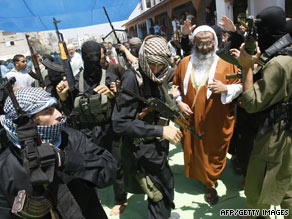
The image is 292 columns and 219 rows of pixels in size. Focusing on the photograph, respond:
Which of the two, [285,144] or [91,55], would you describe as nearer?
[285,144]

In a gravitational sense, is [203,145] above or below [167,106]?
below

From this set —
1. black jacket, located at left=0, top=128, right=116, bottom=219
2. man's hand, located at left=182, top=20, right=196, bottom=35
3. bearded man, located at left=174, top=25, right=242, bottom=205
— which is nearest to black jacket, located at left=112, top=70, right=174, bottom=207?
black jacket, located at left=0, top=128, right=116, bottom=219

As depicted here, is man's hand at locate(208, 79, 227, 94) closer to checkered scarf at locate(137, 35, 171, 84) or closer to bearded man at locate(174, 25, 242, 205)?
bearded man at locate(174, 25, 242, 205)

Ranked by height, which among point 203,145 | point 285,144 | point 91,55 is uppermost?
point 91,55

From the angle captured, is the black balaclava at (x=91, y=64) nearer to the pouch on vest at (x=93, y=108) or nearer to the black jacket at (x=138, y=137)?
the pouch on vest at (x=93, y=108)

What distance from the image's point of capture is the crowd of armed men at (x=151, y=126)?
3.72 feet

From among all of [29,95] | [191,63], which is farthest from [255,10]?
[29,95]

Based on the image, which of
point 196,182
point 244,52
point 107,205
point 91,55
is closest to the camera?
point 244,52

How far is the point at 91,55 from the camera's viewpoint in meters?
2.55

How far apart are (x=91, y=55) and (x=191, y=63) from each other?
3.74 feet

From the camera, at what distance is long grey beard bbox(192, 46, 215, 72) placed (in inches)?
→ 103

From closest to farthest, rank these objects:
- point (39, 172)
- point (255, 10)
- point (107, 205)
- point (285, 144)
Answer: point (39, 172)
point (285, 144)
point (107, 205)
point (255, 10)

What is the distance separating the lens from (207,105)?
259cm

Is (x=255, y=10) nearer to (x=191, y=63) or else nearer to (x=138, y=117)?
(x=191, y=63)
